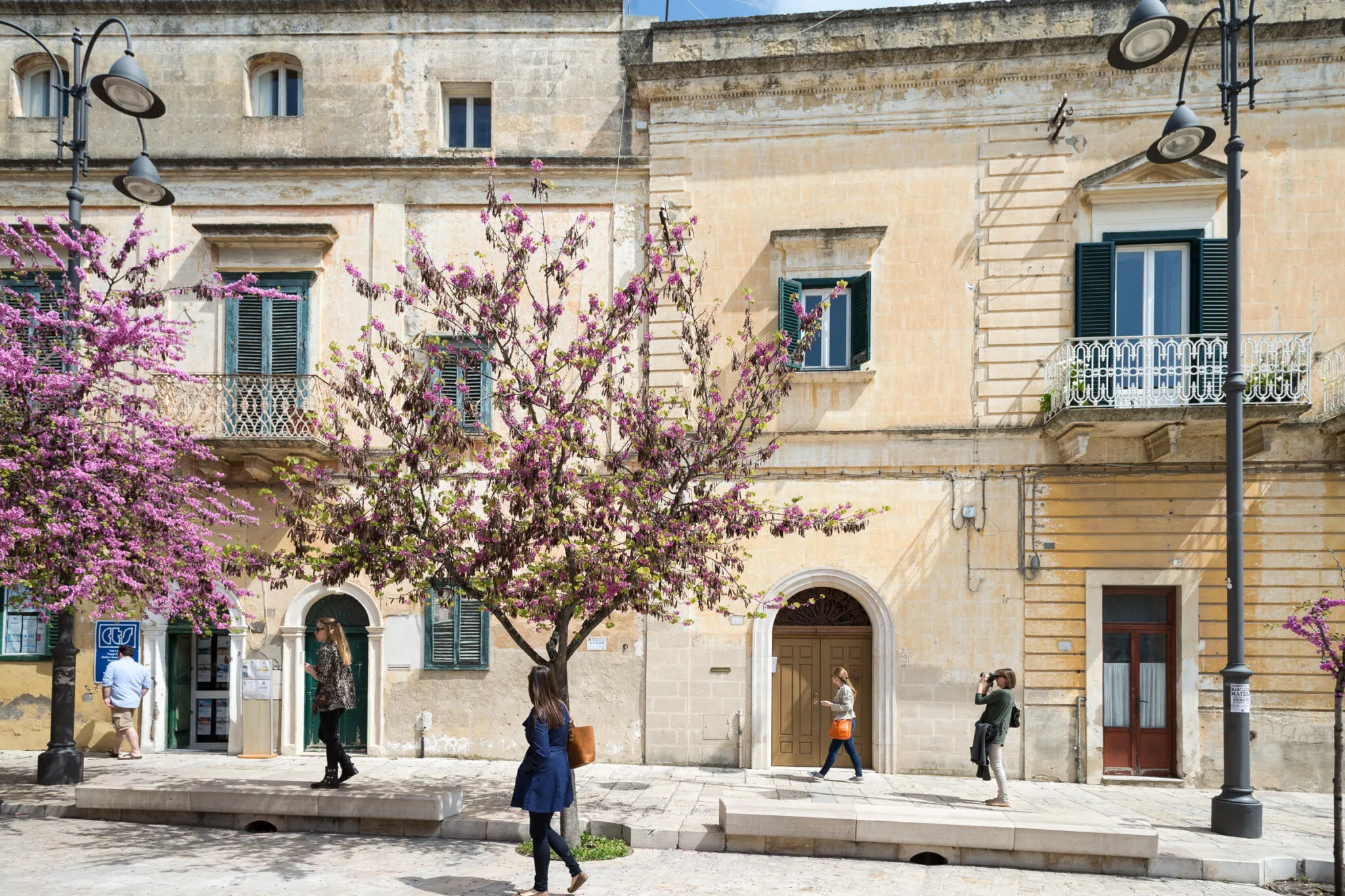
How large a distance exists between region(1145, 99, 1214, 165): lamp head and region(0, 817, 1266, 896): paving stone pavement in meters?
7.27

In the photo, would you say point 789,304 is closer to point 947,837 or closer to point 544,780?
point 947,837

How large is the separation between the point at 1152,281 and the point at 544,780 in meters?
10.9

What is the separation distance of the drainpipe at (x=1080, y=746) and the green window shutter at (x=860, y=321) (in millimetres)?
5537

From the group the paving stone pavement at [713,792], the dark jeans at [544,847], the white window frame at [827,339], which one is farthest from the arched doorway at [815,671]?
the dark jeans at [544,847]

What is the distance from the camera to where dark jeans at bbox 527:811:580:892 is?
7.80m

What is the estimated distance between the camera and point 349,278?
15.0m

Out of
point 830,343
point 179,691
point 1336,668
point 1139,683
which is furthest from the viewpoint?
point 179,691

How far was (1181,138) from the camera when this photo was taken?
10398 millimetres

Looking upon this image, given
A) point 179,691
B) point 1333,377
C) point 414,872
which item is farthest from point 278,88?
point 1333,377

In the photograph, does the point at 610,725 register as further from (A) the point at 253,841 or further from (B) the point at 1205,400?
(B) the point at 1205,400

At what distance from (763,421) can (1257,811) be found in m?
6.49

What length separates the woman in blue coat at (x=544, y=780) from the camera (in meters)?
7.75

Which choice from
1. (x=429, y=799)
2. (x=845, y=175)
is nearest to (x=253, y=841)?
(x=429, y=799)

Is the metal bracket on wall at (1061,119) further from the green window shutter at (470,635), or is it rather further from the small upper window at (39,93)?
the small upper window at (39,93)
